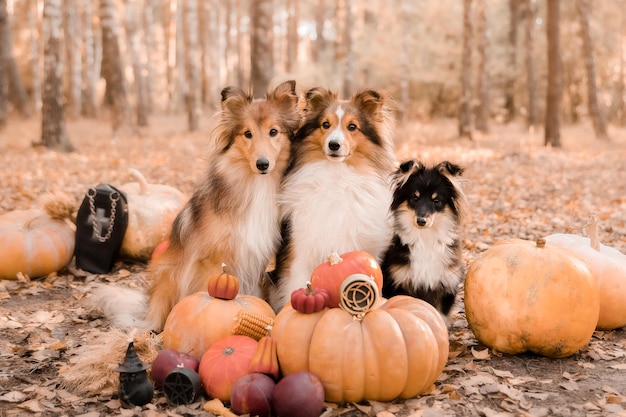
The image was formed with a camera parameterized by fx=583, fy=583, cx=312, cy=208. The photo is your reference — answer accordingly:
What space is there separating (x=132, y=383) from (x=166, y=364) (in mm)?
269

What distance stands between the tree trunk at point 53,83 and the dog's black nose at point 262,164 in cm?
1009

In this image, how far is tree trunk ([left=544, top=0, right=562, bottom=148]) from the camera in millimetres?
14695

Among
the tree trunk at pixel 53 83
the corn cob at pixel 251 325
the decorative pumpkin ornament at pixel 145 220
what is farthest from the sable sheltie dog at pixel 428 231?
the tree trunk at pixel 53 83

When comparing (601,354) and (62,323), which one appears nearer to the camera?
(601,354)

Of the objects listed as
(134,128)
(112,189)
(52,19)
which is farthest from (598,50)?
(112,189)

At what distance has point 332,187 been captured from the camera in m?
4.21

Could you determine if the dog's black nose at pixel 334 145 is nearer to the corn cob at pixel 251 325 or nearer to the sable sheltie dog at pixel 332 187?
the sable sheltie dog at pixel 332 187

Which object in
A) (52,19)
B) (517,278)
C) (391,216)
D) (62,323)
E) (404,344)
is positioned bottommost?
(62,323)

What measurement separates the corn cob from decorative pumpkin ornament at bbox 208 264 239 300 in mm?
190

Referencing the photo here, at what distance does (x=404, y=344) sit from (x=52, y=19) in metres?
11.7

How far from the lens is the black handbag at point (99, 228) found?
602 centimetres

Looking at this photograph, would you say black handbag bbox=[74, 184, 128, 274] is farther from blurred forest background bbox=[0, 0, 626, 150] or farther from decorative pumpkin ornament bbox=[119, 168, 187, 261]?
blurred forest background bbox=[0, 0, 626, 150]

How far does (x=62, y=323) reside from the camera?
4770 mm

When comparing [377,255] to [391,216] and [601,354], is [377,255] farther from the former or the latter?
[601,354]
